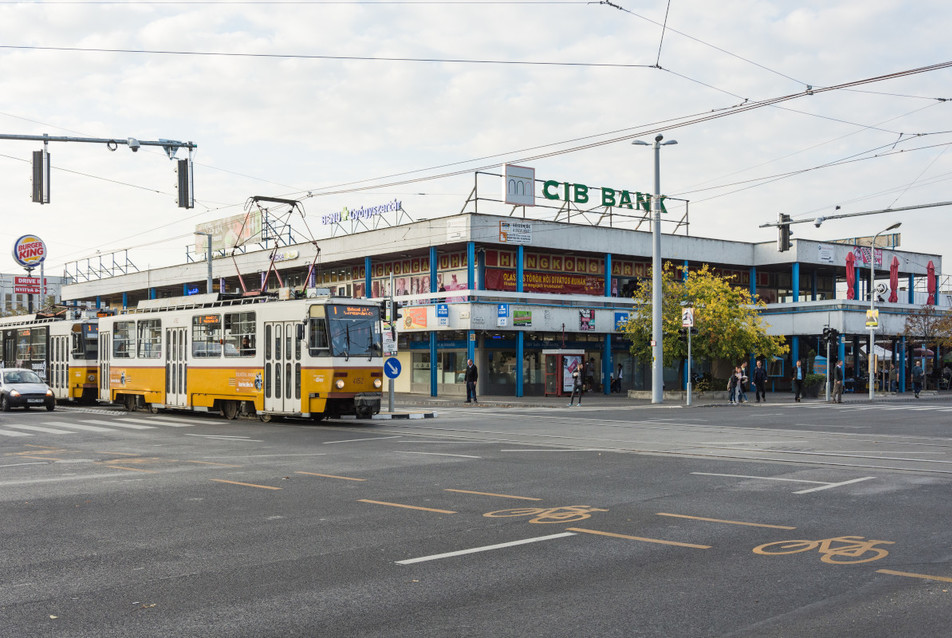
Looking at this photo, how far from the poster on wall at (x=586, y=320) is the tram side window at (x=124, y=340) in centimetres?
2410

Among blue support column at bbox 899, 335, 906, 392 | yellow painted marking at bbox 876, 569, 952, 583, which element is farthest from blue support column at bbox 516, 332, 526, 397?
yellow painted marking at bbox 876, 569, 952, 583

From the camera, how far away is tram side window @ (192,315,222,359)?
26.5 m

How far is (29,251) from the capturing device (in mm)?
60094

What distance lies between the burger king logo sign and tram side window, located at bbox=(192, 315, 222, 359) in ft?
126

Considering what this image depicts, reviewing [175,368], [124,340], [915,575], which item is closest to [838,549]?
[915,575]

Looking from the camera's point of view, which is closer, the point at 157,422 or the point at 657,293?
the point at 157,422

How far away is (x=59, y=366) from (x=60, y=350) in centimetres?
74

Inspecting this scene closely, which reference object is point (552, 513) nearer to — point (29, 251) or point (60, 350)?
point (60, 350)

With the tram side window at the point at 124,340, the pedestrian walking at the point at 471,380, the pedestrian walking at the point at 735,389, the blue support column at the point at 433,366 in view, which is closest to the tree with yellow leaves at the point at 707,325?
the pedestrian walking at the point at 735,389

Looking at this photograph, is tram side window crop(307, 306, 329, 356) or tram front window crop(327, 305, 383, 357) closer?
tram side window crop(307, 306, 329, 356)

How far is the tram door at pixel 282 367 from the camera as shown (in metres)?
23.9

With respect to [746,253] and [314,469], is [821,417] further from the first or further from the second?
[746,253]

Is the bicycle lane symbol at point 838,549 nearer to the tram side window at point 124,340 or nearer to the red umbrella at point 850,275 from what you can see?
the tram side window at point 124,340

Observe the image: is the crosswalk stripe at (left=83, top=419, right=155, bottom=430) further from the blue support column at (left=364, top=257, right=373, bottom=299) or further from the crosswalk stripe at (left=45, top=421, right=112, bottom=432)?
the blue support column at (left=364, top=257, right=373, bottom=299)
